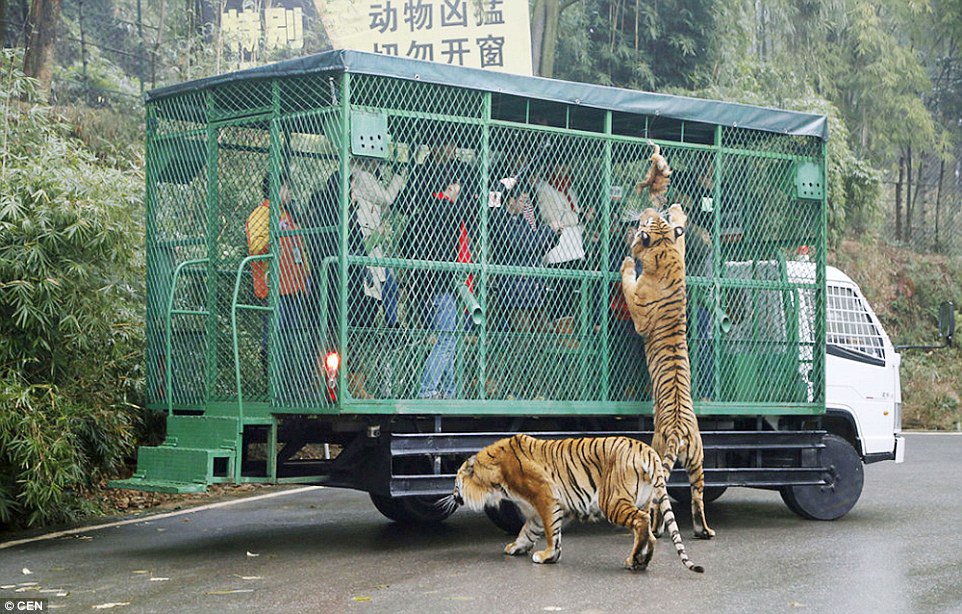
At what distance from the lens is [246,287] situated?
9656 millimetres

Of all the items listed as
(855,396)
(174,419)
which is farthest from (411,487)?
(855,396)

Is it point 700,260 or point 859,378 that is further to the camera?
point 859,378

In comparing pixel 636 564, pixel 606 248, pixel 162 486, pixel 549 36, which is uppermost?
pixel 549 36

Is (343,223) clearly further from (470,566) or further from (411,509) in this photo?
(411,509)

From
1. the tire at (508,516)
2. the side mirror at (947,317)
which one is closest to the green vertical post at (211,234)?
the tire at (508,516)

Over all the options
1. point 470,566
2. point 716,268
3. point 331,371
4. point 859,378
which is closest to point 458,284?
point 331,371

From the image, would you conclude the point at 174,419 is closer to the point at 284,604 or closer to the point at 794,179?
the point at 284,604

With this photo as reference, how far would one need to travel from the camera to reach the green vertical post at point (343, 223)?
28.5ft

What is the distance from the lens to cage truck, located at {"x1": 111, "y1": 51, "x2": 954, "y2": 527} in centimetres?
896

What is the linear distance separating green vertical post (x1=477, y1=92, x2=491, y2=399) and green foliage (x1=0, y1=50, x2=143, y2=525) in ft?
9.83

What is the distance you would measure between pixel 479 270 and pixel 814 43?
21.6 meters

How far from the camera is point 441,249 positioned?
366 inches

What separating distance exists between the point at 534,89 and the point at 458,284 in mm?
1593

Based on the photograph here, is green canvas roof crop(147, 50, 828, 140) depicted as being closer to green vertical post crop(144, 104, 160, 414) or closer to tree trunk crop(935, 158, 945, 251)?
green vertical post crop(144, 104, 160, 414)
